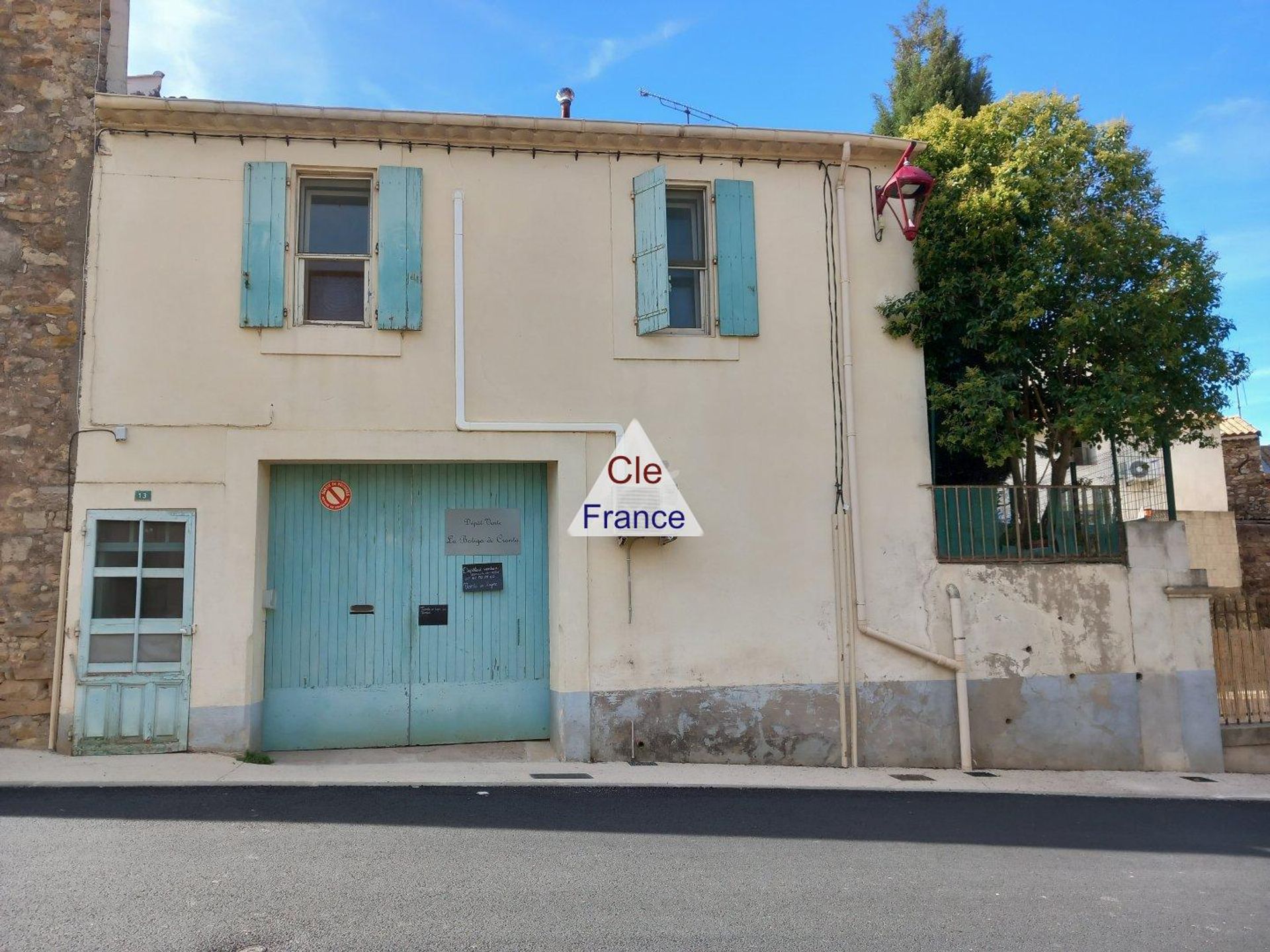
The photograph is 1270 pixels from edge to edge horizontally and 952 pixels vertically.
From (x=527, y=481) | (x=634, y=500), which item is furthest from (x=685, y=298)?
(x=527, y=481)

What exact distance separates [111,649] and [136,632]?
0.83 ft

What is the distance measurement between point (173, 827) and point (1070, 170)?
974cm

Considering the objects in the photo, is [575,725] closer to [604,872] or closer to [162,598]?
[604,872]

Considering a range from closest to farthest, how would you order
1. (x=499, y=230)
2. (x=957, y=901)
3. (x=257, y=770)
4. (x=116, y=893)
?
(x=116, y=893)
(x=957, y=901)
(x=257, y=770)
(x=499, y=230)

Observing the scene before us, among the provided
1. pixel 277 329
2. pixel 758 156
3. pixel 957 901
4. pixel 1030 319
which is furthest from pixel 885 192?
pixel 957 901

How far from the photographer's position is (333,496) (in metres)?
8.84

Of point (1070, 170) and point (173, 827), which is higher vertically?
point (1070, 170)

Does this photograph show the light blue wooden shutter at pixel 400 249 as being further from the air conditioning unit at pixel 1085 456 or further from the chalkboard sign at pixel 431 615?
the air conditioning unit at pixel 1085 456

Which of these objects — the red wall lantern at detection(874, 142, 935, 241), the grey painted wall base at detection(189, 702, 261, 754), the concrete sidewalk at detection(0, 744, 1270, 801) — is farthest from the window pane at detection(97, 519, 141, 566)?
the red wall lantern at detection(874, 142, 935, 241)

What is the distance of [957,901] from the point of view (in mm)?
5055

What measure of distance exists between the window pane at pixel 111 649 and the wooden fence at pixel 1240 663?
34.5 feet

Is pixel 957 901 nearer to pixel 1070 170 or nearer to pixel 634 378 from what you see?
pixel 634 378

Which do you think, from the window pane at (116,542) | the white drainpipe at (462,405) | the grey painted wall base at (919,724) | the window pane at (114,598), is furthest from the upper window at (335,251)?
the grey painted wall base at (919,724)

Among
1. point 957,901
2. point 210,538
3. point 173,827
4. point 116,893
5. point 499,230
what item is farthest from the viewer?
point 499,230
